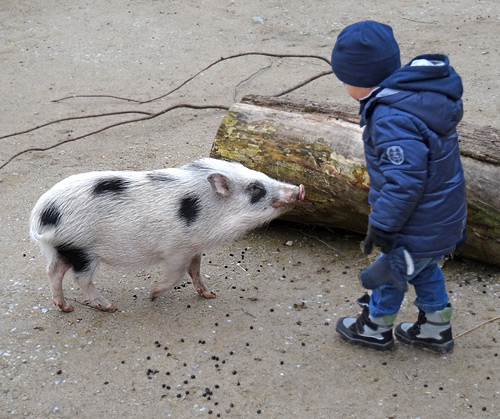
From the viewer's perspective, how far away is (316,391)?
12.6 feet

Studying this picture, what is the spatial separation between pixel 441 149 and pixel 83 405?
2.40m

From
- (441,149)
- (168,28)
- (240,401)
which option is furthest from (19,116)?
(441,149)

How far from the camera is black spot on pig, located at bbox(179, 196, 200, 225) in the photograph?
4391mm

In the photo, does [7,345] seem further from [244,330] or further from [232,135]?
[232,135]

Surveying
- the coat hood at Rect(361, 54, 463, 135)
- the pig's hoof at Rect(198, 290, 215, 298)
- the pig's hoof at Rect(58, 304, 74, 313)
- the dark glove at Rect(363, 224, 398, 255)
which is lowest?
the pig's hoof at Rect(58, 304, 74, 313)

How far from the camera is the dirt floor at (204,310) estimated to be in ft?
12.5

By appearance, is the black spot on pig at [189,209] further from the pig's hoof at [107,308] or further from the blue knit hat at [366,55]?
the blue knit hat at [366,55]

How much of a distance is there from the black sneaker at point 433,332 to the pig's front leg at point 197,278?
143 cm

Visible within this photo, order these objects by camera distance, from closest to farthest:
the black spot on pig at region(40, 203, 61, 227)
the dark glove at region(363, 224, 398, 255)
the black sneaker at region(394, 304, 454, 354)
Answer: the dark glove at region(363, 224, 398, 255), the black sneaker at region(394, 304, 454, 354), the black spot on pig at region(40, 203, 61, 227)

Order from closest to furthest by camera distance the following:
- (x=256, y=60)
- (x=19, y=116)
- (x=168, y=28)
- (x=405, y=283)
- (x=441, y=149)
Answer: (x=441, y=149) < (x=405, y=283) < (x=19, y=116) < (x=256, y=60) < (x=168, y=28)

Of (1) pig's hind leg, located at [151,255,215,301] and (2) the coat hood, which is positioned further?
→ (1) pig's hind leg, located at [151,255,215,301]

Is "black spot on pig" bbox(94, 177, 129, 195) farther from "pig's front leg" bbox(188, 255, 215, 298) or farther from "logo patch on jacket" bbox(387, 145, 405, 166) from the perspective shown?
"logo patch on jacket" bbox(387, 145, 405, 166)

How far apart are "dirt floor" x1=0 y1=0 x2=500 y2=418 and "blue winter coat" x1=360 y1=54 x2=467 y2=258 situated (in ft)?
3.38

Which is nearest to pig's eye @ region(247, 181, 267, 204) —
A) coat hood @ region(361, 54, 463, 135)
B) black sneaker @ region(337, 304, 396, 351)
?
black sneaker @ region(337, 304, 396, 351)
